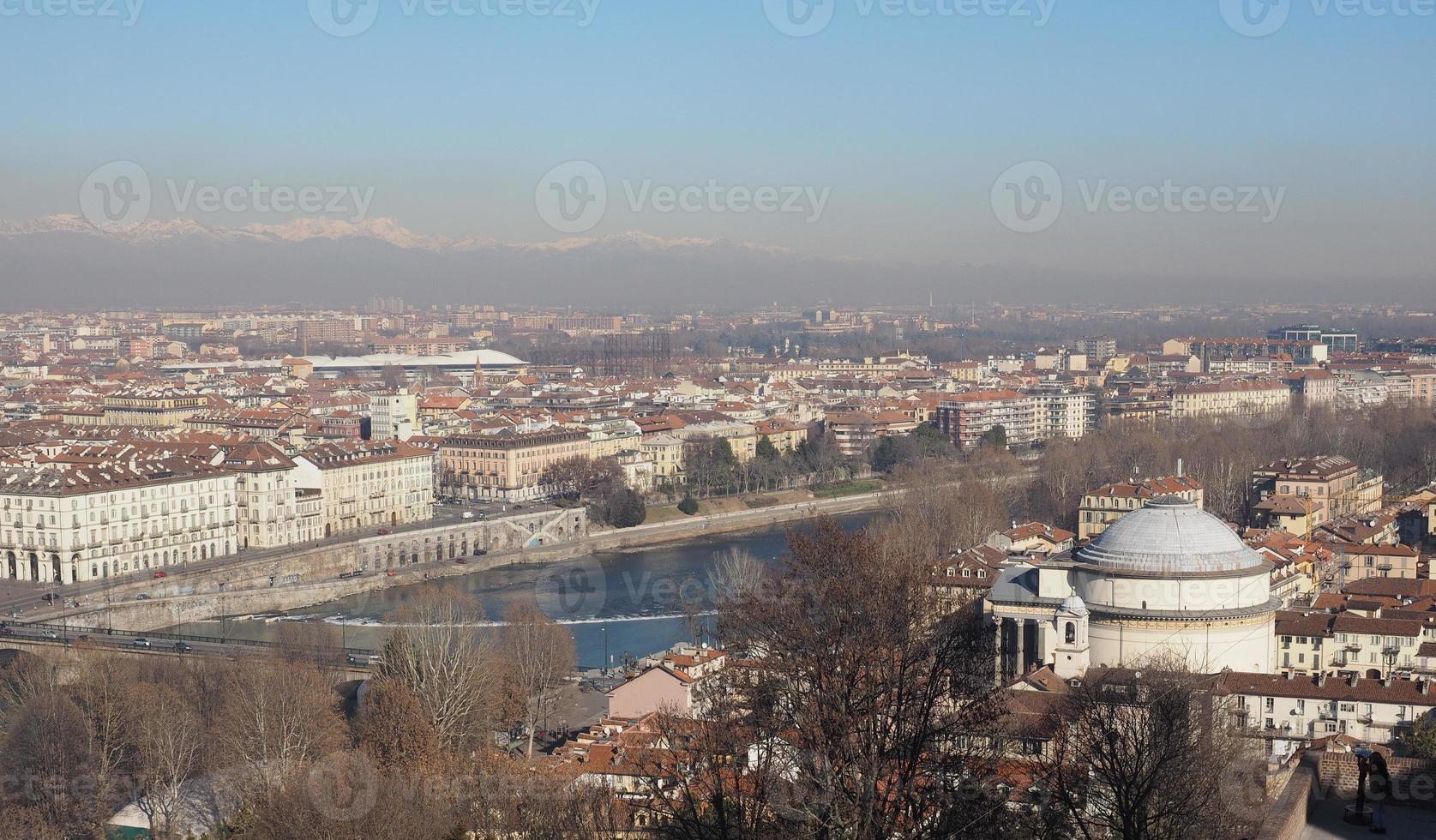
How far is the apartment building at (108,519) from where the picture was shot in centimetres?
2066

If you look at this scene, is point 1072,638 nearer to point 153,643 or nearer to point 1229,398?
point 153,643

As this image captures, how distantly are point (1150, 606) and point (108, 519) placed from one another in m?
13.1

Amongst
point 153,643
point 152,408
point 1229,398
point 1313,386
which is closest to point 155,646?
point 153,643

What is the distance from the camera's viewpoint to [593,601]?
20125 mm

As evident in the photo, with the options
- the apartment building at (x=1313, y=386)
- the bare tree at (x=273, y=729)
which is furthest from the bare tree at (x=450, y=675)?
the apartment building at (x=1313, y=386)

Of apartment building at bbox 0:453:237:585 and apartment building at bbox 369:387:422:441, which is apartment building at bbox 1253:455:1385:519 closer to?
apartment building at bbox 0:453:237:585

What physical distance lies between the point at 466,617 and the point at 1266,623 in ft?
21.2

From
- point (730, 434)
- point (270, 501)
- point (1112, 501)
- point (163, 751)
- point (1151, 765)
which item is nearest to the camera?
point (1151, 765)

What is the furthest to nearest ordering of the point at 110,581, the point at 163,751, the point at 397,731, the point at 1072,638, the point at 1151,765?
the point at 110,581 → the point at 1072,638 → the point at 397,731 → the point at 163,751 → the point at 1151,765

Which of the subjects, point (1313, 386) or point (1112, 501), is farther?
point (1313, 386)

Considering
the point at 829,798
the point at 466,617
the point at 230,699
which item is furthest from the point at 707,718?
the point at 466,617

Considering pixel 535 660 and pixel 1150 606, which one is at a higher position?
pixel 1150 606

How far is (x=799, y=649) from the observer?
279 inches

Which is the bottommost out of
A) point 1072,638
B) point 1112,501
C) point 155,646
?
point 155,646
